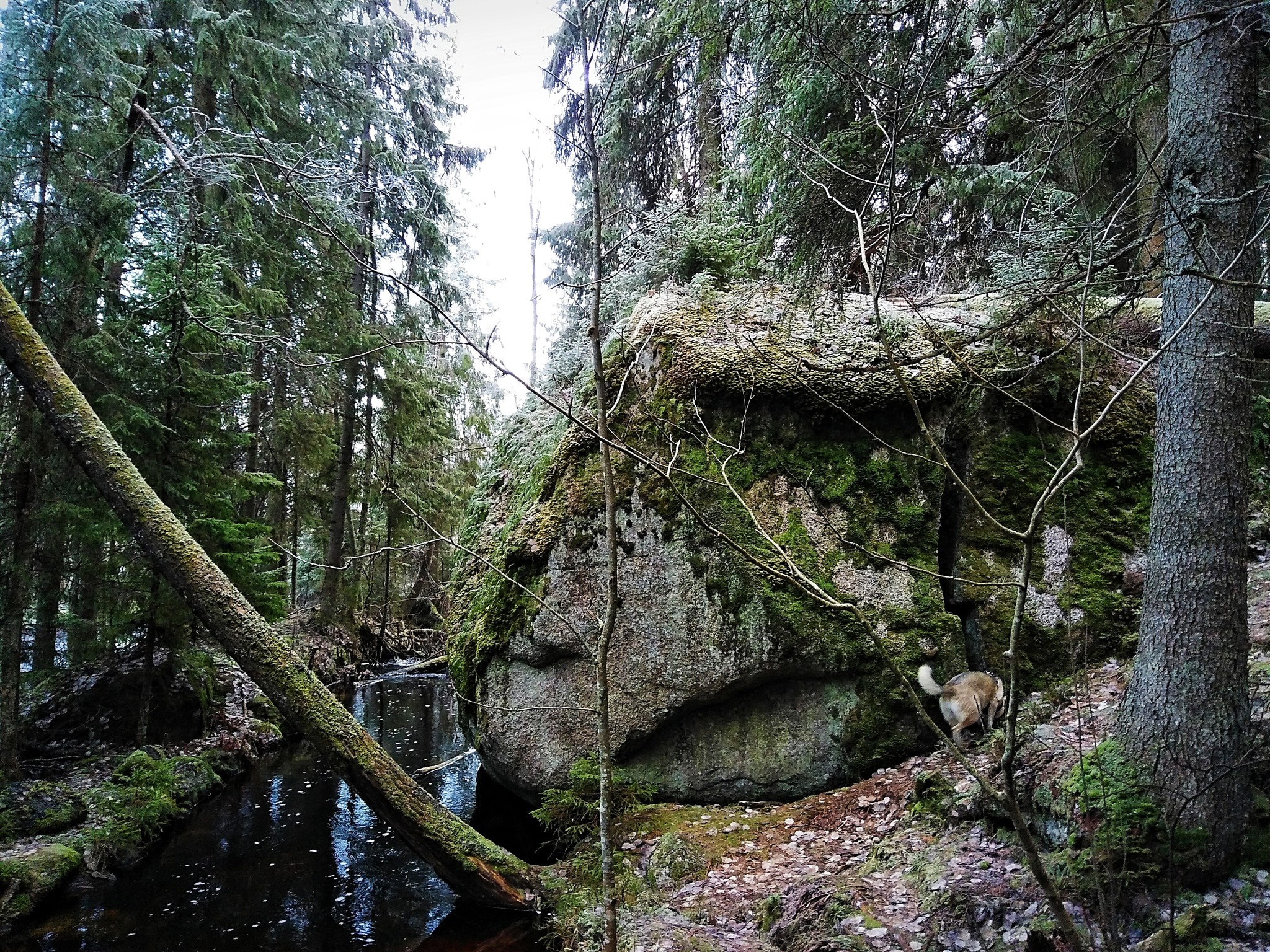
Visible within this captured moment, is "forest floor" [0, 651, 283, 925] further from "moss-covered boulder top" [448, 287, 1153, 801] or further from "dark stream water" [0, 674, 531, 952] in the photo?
"moss-covered boulder top" [448, 287, 1153, 801]

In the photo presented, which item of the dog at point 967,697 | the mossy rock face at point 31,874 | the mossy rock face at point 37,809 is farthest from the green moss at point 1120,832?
the mossy rock face at point 37,809

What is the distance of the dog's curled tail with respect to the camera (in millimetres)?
4883

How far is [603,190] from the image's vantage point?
13.8 feet

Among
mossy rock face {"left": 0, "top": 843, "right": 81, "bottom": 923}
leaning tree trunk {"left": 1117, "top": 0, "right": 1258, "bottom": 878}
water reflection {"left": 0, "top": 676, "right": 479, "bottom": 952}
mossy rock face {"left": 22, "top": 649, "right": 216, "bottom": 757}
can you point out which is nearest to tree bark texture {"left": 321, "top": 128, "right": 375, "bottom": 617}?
mossy rock face {"left": 22, "top": 649, "right": 216, "bottom": 757}

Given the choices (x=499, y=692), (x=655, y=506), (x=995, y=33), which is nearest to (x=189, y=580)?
(x=499, y=692)

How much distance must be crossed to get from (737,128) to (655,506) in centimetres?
333

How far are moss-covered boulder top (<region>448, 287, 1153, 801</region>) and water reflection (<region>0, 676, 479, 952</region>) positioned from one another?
1349 mm

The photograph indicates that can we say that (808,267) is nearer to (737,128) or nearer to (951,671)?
(737,128)

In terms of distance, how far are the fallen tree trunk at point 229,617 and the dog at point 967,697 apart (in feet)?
11.7

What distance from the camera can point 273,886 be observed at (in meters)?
5.46

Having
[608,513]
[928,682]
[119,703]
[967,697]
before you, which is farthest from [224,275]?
[967,697]

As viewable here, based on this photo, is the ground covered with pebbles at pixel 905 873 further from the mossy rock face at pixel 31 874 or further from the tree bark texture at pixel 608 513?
the mossy rock face at pixel 31 874

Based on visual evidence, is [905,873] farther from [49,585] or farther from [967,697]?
Answer: [49,585]

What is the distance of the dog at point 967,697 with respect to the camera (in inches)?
188
